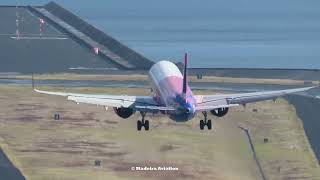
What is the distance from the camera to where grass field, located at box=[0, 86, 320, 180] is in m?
107

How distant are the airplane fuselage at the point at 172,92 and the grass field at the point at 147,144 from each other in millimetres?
6246

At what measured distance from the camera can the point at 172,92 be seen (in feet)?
349

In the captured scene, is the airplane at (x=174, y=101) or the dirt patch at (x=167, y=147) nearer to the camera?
the airplane at (x=174, y=101)

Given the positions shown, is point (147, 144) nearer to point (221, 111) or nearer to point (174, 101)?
point (221, 111)

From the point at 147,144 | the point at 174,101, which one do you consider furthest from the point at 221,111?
the point at 147,144

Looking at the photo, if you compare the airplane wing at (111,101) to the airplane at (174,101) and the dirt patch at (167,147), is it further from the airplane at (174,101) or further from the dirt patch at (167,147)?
the dirt patch at (167,147)

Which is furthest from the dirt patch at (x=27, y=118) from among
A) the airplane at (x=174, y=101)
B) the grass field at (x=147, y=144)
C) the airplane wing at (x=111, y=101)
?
Answer: the airplane wing at (x=111, y=101)

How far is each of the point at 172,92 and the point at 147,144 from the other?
14.0 meters

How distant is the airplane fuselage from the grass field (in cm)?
625

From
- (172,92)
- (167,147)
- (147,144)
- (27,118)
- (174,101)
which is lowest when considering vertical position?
(167,147)

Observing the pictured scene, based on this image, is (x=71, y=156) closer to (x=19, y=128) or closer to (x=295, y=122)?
(x=19, y=128)

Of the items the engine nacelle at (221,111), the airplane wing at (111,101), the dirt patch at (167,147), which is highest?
the airplane wing at (111,101)

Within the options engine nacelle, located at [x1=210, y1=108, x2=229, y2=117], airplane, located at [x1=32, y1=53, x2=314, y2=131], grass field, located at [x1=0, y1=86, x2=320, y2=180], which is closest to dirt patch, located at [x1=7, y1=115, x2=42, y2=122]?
grass field, located at [x1=0, y1=86, x2=320, y2=180]

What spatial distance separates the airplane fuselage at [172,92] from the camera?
100125mm
